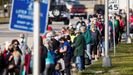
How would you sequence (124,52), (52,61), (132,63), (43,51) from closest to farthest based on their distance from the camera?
(43,51)
(52,61)
(132,63)
(124,52)

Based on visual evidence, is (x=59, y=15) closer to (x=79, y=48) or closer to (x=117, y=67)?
(x=117, y=67)

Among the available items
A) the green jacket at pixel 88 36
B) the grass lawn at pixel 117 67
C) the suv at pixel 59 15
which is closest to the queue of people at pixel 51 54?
the green jacket at pixel 88 36

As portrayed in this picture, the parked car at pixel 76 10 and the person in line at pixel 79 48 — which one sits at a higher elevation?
the parked car at pixel 76 10

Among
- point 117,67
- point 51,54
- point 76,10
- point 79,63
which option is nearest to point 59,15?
point 76,10

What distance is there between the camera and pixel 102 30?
27.1 m

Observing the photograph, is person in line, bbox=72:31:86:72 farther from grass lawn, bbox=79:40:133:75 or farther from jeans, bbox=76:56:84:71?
grass lawn, bbox=79:40:133:75

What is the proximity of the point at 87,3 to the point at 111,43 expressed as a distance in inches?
2445

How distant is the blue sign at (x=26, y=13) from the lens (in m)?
9.07

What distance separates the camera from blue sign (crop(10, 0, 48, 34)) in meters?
9.07

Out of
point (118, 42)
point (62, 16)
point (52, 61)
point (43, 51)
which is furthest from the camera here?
point (62, 16)

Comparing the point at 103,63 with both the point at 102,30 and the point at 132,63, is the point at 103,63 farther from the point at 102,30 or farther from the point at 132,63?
the point at 102,30

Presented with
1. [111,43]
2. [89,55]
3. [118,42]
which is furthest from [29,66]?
[118,42]

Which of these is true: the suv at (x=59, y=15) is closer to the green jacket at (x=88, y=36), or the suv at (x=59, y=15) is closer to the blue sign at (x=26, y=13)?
the green jacket at (x=88, y=36)

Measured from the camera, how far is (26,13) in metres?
9.12
